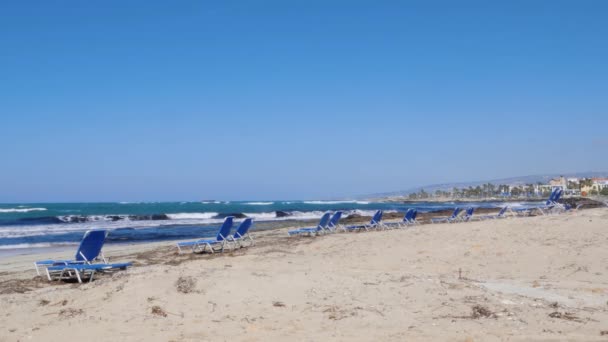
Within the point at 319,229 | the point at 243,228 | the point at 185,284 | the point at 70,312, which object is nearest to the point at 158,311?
the point at 70,312

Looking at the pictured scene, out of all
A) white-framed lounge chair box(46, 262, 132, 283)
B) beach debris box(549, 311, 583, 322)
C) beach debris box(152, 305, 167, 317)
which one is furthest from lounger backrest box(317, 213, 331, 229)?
beach debris box(549, 311, 583, 322)

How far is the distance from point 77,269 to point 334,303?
4.15 meters

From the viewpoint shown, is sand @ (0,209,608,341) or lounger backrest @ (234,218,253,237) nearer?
sand @ (0,209,608,341)

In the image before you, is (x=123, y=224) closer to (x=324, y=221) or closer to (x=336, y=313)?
(x=324, y=221)

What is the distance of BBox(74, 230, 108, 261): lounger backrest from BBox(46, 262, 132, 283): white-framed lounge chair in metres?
0.22

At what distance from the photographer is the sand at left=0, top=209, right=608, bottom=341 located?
4.58m

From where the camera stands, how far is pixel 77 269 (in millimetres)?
7836

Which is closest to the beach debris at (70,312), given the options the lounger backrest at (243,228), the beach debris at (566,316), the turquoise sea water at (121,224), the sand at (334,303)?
the sand at (334,303)

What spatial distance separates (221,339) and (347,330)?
104 centimetres

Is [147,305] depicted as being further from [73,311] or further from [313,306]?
[313,306]

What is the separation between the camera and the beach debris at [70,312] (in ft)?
17.3

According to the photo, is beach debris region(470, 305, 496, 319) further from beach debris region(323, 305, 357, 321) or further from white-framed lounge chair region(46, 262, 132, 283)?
white-framed lounge chair region(46, 262, 132, 283)

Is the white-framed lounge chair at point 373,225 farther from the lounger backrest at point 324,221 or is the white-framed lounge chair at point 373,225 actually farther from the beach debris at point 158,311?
the beach debris at point 158,311

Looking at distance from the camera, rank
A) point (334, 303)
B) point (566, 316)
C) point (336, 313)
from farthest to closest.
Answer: point (334, 303), point (336, 313), point (566, 316)
